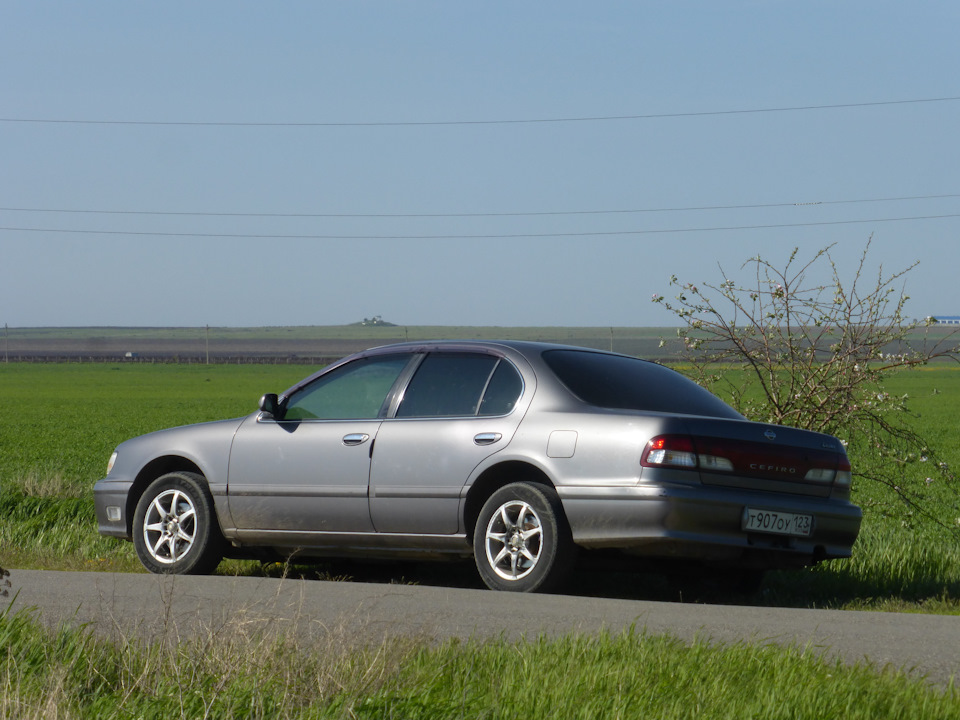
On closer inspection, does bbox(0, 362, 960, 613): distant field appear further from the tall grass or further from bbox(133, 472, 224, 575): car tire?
the tall grass

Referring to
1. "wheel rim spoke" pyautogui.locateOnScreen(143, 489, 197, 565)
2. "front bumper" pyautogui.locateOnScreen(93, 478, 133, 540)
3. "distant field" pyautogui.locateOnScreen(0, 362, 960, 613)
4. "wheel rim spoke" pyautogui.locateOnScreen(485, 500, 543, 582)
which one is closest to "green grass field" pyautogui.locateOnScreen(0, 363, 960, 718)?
"wheel rim spoke" pyautogui.locateOnScreen(485, 500, 543, 582)

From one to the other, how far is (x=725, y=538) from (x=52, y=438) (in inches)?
937

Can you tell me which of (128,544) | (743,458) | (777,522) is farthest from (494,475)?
(128,544)

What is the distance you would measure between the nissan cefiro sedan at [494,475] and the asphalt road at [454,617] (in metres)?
0.40

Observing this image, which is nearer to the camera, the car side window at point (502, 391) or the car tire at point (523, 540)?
the car tire at point (523, 540)

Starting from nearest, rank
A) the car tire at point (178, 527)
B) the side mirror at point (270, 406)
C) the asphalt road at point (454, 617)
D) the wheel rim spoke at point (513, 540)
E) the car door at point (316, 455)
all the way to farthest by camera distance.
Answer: the asphalt road at point (454, 617)
the wheel rim spoke at point (513, 540)
the car door at point (316, 455)
the side mirror at point (270, 406)
the car tire at point (178, 527)

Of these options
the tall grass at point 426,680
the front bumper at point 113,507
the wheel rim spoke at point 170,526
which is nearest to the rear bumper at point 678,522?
the tall grass at point 426,680

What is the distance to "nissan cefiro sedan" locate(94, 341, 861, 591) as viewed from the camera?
755 cm

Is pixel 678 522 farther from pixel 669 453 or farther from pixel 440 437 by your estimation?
pixel 440 437

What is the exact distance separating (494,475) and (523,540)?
49 cm

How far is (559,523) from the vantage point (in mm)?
7664

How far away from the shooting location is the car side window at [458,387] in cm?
833

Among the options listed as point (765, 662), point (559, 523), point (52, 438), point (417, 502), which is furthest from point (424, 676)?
point (52, 438)

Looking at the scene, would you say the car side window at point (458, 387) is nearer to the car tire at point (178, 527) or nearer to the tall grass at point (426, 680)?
the car tire at point (178, 527)
